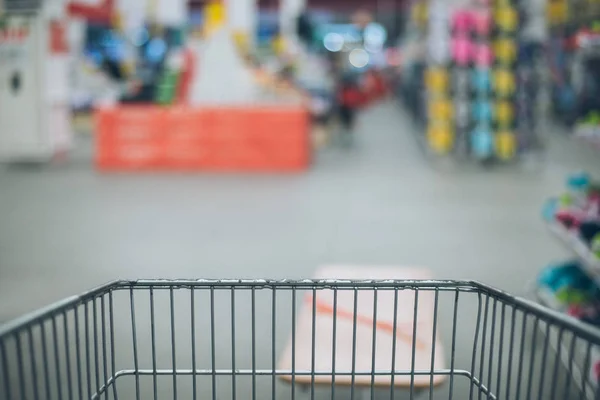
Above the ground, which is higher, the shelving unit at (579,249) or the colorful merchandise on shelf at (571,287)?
the shelving unit at (579,249)

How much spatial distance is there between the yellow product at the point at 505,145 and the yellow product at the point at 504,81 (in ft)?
2.01

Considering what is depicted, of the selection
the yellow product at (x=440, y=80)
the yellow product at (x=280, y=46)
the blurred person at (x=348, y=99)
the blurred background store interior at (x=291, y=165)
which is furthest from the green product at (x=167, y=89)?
the yellow product at (x=280, y=46)

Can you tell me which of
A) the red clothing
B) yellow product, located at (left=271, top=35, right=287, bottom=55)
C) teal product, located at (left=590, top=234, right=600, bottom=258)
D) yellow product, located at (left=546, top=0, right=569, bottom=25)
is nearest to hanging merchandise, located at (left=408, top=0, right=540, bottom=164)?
the red clothing

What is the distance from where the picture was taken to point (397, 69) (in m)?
31.1

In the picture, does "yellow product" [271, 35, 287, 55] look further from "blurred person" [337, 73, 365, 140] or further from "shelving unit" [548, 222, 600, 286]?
"shelving unit" [548, 222, 600, 286]

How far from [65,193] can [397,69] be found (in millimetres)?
25190

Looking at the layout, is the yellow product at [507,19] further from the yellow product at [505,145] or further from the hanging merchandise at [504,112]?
the yellow product at [505,145]

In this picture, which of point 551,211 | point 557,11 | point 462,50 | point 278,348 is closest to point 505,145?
point 462,50

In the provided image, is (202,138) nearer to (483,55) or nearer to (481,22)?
(483,55)

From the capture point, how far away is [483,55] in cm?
950

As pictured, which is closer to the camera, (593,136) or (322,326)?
(322,326)

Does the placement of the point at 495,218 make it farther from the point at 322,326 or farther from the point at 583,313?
the point at 322,326

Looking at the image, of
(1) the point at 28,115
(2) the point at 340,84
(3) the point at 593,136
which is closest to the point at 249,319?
(3) the point at 593,136

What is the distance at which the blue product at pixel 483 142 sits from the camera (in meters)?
9.58
